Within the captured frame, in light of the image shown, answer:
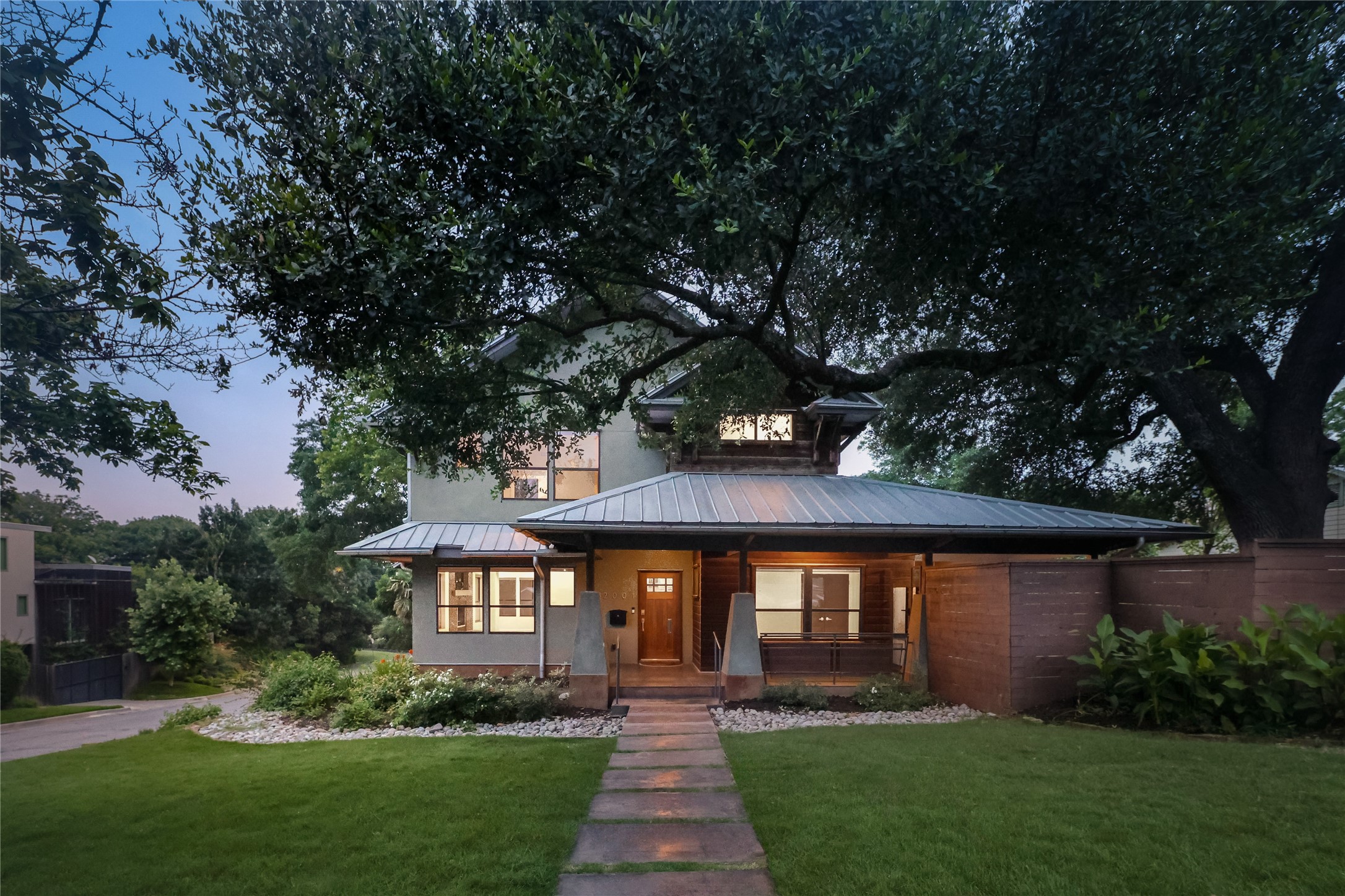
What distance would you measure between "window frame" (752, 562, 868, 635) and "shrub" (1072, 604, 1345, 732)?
6.96 meters

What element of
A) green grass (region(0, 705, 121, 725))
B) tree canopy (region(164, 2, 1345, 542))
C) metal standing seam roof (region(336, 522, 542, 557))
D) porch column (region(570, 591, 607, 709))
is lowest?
porch column (region(570, 591, 607, 709))

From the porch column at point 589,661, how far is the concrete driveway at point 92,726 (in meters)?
6.27

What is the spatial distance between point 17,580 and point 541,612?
459 inches

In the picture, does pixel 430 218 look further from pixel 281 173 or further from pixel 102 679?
pixel 102 679

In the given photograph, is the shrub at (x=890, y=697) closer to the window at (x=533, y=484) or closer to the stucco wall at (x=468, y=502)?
the stucco wall at (x=468, y=502)

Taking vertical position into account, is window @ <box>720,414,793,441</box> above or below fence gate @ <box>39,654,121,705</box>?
above

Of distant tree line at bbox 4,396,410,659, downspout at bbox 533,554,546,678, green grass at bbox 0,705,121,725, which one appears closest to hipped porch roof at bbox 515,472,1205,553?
downspout at bbox 533,554,546,678

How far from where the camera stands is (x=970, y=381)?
15789mm

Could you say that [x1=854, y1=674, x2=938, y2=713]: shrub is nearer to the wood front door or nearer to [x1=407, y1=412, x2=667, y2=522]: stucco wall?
the wood front door

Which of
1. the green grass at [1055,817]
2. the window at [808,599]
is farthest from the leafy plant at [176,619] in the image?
the green grass at [1055,817]

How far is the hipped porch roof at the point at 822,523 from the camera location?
1265 cm

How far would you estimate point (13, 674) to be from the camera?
5.71m

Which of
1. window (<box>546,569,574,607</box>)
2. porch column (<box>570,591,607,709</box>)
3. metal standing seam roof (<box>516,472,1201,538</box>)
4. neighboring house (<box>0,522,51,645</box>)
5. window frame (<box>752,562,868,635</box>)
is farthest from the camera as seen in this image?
window (<box>546,569,574,607</box>)

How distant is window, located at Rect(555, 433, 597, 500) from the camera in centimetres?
1750
